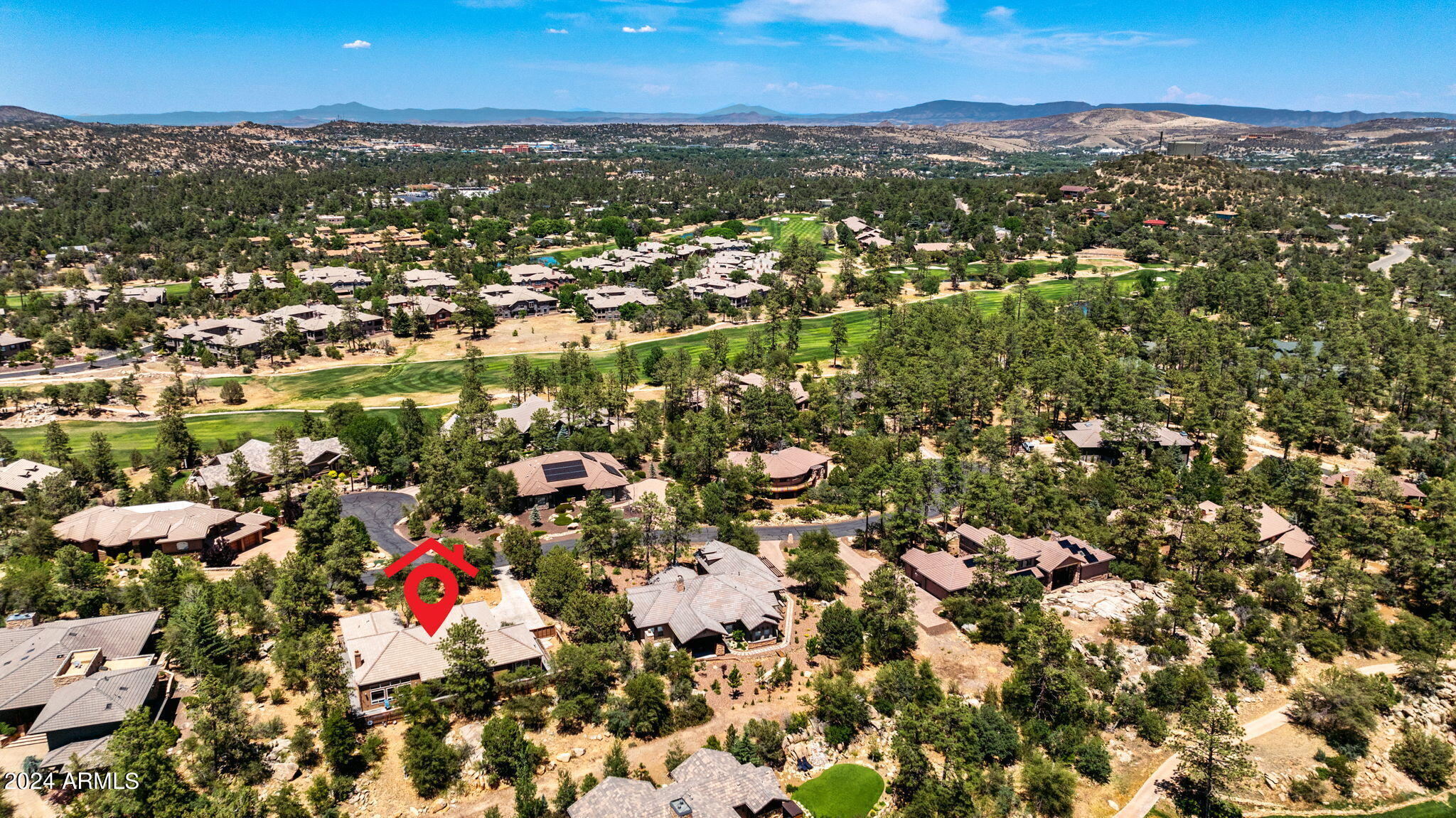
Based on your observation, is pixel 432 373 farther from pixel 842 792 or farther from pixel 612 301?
pixel 842 792

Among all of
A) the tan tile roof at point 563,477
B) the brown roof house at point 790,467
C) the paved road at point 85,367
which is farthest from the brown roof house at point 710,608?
the paved road at point 85,367

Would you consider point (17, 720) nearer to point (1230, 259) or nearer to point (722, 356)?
point (722, 356)

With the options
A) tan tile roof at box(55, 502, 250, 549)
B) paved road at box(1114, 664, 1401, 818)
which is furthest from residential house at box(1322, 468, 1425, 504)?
paved road at box(1114, 664, 1401, 818)

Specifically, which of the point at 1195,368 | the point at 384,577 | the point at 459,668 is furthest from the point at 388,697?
the point at 1195,368

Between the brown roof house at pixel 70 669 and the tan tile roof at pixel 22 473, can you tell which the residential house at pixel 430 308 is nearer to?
the tan tile roof at pixel 22 473

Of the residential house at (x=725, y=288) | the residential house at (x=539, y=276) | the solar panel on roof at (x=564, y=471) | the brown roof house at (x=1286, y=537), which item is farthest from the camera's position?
the residential house at (x=539, y=276)

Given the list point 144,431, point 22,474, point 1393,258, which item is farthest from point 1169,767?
point 1393,258
